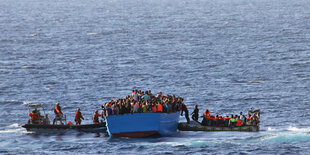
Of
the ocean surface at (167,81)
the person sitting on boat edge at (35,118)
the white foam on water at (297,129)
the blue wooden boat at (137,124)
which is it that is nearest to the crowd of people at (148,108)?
the person sitting on boat edge at (35,118)

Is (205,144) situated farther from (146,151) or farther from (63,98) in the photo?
(63,98)

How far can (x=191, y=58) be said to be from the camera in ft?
438

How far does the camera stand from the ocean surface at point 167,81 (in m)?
59.3

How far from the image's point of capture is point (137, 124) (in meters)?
59.5

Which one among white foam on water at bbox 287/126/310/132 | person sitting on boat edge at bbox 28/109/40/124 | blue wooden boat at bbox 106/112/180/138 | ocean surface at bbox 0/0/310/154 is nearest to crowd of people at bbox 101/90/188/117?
blue wooden boat at bbox 106/112/180/138

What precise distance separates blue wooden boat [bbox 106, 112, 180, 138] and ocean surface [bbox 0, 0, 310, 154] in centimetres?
Answer: 80

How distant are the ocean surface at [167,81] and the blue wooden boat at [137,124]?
80cm

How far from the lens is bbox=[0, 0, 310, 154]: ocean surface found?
2335 inches

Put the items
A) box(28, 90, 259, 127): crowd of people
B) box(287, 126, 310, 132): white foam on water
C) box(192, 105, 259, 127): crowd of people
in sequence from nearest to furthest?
1. box(28, 90, 259, 127): crowd of people
2. box(192, 105, 259, 127): crowd of people
3. box(287, 126, 310, 132): white foam on water

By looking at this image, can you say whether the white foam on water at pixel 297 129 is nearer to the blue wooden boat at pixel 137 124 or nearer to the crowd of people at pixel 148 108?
the crowd of people at pixel 148 108

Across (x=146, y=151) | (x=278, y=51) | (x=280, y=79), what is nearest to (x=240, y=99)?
(x=280, y=79)

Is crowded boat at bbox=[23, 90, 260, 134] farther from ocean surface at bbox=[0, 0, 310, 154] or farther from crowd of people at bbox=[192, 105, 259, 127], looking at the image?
ocean surface at bbox=[0, 0, 310, 154]

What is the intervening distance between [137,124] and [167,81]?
4537 cm

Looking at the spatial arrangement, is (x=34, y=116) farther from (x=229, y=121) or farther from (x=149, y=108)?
(x=229, y=121)
